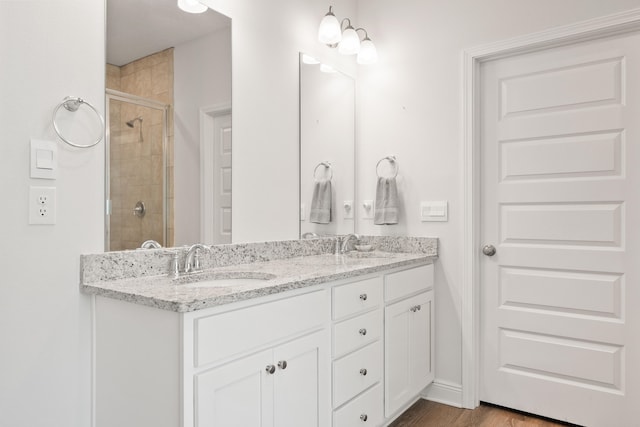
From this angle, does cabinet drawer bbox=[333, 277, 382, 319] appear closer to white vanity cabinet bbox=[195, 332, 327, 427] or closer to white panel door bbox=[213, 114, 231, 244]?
white vanity cabinet bbox=[195, 332, 327, 427]

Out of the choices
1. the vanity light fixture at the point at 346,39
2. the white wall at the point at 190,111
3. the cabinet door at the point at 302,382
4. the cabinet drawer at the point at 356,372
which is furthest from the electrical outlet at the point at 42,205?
the vanity light fixture at the point at 346,39

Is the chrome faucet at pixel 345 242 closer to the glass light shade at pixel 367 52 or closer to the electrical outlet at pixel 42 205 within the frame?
the glass light shade at pixel 367 52

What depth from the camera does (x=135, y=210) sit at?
5.49 feet

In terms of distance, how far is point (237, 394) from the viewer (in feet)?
4.41

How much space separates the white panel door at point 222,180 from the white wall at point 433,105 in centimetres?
110

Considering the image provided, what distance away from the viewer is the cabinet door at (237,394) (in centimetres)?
125

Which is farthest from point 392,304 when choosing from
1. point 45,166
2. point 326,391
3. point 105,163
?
point 45,166

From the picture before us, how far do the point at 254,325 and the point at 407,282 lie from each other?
1.09 m

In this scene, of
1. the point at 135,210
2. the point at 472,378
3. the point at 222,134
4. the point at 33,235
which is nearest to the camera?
the point at 33,235

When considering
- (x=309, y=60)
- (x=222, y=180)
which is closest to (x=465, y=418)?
(x=222, y=180)

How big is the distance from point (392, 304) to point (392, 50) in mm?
1579

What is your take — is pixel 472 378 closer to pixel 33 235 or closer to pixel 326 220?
pixel 326 220

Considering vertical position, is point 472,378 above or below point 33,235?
below

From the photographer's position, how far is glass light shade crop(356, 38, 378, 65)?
2676 mm
